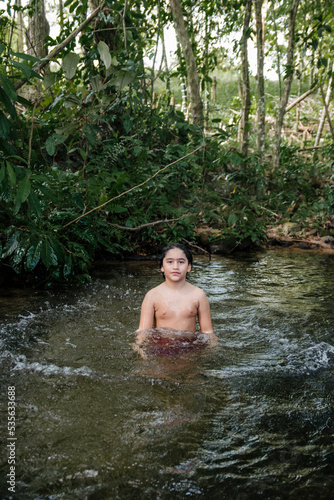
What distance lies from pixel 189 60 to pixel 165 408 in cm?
825

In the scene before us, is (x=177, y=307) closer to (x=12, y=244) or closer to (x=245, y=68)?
(x=12, y=244)

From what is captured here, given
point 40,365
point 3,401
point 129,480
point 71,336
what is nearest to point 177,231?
point 71,336

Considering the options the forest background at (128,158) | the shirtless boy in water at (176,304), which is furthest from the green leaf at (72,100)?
the shirtless boy in water at (176,304)

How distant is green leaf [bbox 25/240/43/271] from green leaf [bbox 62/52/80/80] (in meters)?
1.60

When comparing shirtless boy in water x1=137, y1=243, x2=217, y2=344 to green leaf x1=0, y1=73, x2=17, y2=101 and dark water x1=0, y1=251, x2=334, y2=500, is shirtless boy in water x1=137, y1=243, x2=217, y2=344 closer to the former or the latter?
dark water x1=0, y1=251, x2=334, y2=500

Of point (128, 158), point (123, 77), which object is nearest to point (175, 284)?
point (123, 77)

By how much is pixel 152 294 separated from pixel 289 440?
174 centimetres

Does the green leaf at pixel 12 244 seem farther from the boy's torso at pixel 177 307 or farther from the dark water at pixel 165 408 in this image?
the boy's torso at pixel 177 307

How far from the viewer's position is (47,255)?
13.4 ft

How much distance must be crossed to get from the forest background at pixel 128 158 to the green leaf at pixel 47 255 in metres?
0.01

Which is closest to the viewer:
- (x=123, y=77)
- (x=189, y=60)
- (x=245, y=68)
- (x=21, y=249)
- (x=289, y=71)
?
(x=123, y=77)

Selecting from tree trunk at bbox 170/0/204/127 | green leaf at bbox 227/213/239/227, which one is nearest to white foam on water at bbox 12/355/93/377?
green leaf at bbox 227/213/239/227

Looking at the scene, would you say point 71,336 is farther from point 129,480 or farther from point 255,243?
point 255,243

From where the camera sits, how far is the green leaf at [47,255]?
4090 mm
